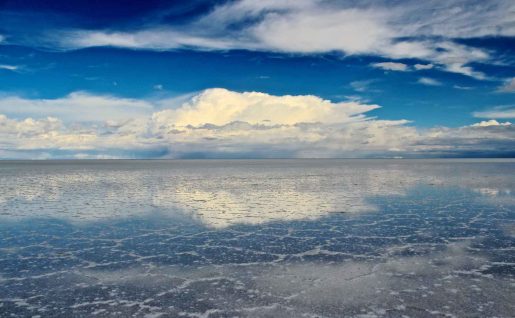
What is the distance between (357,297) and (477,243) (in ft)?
25.4

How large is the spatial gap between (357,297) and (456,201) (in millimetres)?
20632

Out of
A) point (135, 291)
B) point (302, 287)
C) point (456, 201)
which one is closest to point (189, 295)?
point (135, 291)

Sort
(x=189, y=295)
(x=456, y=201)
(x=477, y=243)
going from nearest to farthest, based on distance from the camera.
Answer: (x=189, y=295) → (x=477, y=243) → (x=456, y=201)

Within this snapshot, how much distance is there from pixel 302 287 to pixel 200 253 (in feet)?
15.4

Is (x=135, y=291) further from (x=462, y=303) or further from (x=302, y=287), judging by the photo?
(x=462, y=303)

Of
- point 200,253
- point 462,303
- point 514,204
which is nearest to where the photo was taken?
point 462,303

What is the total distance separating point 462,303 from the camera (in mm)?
9266

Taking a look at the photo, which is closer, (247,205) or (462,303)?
(462,303)

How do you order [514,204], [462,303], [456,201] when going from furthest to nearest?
[456,201] < [514,204] < [462,303]

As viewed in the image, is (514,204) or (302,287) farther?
(514,204)

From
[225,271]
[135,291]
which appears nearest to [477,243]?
[225,271]

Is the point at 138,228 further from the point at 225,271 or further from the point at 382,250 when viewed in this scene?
the point at 382,250

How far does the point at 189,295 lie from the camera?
10000 millimetres

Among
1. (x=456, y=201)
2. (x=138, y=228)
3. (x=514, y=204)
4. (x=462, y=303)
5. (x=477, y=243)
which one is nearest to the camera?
(x=462, y=303)
